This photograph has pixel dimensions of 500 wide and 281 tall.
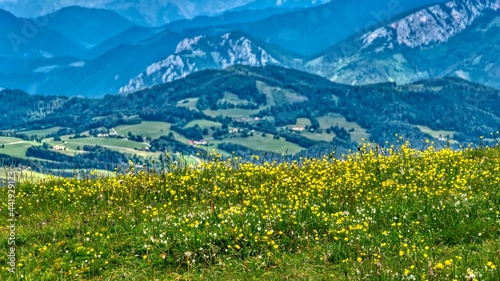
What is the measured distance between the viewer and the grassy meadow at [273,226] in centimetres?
938

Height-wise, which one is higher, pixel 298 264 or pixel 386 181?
pixel 386 181

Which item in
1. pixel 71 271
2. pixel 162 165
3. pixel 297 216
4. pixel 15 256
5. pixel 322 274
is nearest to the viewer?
pixel 322 274

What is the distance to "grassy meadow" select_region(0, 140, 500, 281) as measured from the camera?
9.38 m

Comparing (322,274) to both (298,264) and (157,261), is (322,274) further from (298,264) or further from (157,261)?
(157,261)

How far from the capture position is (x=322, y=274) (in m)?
9.00

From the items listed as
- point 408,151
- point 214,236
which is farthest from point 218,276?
point 408,151

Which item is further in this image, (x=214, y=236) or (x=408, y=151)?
(x=408, y=151)

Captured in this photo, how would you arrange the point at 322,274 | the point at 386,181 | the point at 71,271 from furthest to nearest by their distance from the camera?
1. the point at 386,181
2. the point at 71,271
3. the point at 322,274

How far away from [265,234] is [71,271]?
386 cm

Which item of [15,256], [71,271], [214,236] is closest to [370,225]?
[214,236]

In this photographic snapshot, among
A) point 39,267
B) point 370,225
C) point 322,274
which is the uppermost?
point 370,225

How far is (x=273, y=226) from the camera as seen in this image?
36.0ft

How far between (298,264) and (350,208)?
2991mm

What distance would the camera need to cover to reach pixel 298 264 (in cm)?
956
